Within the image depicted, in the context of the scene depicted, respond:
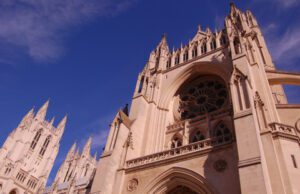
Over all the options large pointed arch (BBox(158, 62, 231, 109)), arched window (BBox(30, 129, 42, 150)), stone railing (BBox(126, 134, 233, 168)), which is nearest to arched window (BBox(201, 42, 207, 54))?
large pointed arch (BBox(158, 62, 231, 109))

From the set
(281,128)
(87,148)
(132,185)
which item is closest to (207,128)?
(281,128)

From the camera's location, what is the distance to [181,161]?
1185 cm

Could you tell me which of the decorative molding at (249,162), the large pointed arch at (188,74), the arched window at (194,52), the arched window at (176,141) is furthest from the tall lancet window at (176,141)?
the arched window at (194,52)

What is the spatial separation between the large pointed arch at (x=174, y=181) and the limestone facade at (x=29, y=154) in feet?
111

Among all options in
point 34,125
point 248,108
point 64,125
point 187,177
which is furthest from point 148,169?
point 64,125

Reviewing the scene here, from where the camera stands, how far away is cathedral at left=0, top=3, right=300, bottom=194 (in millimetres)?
10031

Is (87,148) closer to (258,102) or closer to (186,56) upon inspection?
(186,56)

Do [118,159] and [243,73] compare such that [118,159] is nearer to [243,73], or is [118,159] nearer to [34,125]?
[243,73]

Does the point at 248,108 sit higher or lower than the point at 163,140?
lower

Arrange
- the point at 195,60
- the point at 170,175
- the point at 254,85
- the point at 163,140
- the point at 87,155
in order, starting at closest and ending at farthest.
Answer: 1. the point at 170,175
2. the point at 254,85
3. the point at 163,140
4. the point at 195,60
5. the point at 87,155

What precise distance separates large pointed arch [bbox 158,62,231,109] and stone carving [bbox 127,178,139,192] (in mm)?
5898

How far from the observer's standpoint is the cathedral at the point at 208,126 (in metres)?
10.0

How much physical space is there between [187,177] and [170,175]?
Answer: 2.88 feet

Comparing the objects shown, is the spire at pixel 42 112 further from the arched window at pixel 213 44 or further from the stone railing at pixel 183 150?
the stone railing at pixel 183 150
